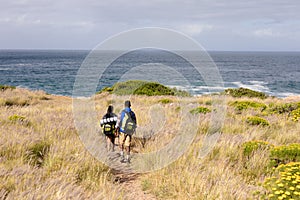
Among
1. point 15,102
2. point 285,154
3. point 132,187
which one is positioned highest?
point 285,154

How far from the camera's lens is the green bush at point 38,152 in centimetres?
507

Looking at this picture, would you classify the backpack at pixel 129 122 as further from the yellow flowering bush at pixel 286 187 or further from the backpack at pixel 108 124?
the yellow flowering bush at pixel 286 187

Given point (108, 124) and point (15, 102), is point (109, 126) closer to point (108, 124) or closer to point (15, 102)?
point (108, 124)

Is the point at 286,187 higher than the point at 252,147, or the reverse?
the point at 286,187

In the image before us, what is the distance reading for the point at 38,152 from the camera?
557 centimetres

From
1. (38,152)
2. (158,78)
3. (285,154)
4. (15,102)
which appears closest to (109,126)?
(38,152)

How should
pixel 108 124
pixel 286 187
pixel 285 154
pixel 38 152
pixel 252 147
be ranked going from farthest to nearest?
pixel 108 124, pixel 252 147, pixel 285 154, pixel 38 152, pixel 286 187

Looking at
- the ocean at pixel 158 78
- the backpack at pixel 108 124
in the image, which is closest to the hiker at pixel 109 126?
the backpack at pixel 108 124

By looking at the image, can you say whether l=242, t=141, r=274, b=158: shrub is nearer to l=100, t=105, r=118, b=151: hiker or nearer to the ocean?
l=100, t=105, r=118, b=151: hiker

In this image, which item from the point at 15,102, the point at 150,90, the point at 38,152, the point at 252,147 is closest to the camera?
the point at 38,152

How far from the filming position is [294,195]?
143 inches

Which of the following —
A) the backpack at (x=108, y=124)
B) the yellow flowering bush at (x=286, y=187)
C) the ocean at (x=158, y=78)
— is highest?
the backpack at (x=108, y=124)

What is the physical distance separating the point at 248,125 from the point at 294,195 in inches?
240

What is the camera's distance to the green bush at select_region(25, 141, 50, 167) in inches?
199
